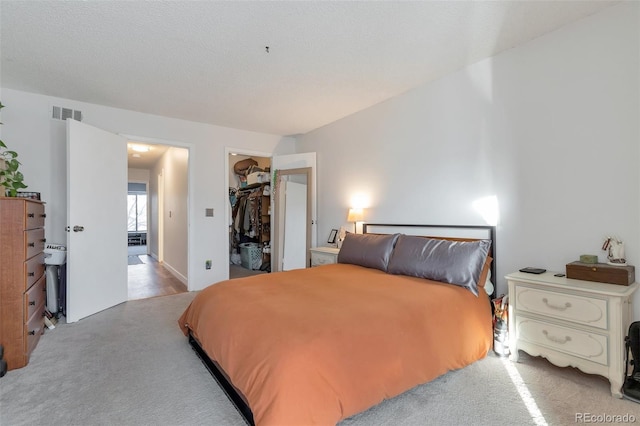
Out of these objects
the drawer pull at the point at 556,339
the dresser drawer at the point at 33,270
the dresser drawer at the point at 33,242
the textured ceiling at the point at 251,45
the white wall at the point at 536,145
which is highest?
the textured ceiling at the point at 251,45

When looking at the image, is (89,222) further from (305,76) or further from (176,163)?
(305,76)

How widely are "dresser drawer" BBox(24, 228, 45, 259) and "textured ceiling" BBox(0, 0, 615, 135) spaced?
152 cm

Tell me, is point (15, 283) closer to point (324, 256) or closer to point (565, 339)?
point (324, 256)

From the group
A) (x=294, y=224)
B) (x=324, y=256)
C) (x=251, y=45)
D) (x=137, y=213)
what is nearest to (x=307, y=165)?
(x=294, y=224)

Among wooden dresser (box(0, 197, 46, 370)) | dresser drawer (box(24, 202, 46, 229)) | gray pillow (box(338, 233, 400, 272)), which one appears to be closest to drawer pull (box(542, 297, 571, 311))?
gray pillow (box(338, 233, 400, 272))

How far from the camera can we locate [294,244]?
199 inches

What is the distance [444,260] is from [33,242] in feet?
11.4

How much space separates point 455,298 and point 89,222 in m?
3.80

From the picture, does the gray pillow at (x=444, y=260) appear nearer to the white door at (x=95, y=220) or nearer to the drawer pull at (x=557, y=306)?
the drawer pull at (x=557, y=306)

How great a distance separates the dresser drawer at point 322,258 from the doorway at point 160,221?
6.62ft

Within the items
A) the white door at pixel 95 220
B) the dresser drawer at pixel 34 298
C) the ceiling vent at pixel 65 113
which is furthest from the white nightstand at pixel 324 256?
the ceiling vent at pixel 65 113

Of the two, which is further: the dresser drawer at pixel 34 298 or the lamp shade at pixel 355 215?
the lamp shade at pixel 355 215

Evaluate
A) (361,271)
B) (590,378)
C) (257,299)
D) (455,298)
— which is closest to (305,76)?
(361,271)

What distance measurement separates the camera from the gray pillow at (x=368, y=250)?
2957mm
